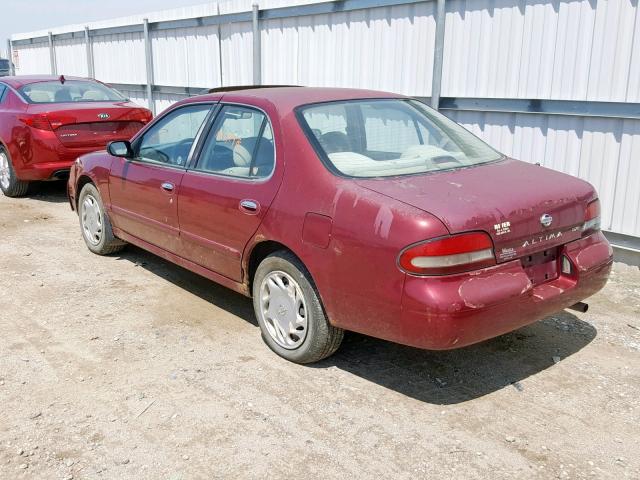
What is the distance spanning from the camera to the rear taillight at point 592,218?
148 inches

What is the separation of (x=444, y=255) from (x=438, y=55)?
4.44 m

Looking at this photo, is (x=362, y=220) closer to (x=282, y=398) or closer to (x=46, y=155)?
(x=282, y=398)

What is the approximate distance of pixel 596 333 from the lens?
14.9 ft

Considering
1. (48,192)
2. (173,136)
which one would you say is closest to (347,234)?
(173,136)

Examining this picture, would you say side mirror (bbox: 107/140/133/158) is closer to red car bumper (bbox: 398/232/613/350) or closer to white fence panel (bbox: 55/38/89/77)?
red car bumper (bbox: 398/232/613/350)

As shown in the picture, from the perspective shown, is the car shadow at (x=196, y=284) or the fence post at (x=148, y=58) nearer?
the car shadow at (x=196, y=284)

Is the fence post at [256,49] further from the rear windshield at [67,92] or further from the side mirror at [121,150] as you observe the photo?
the side mirror at [121,150]

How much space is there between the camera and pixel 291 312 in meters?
3.89

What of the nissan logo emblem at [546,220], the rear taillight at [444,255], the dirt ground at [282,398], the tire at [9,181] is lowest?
the dirt ground at [282,398]

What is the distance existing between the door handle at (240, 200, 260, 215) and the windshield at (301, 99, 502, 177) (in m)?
0.53

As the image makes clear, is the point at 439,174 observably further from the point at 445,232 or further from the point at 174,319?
the point at 174,319

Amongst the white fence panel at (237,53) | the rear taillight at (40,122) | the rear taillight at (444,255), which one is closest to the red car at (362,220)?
the rear taillight at (444,255)

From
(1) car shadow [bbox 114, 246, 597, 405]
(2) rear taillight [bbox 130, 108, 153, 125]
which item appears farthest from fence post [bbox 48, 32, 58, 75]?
(1) car shadow [bbox 114, 246, 597, 405]

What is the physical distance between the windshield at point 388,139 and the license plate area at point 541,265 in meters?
0.75
